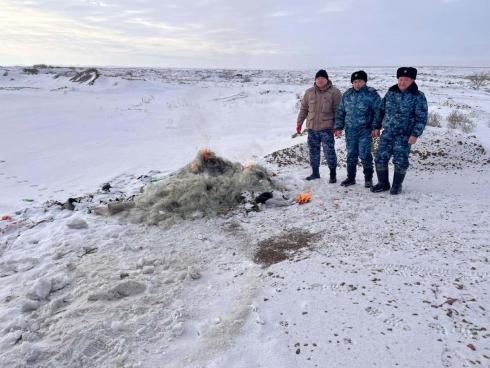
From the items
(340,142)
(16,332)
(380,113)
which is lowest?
(16,332)

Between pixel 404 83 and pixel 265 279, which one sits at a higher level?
pixel 404 83

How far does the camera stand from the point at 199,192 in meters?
6.11

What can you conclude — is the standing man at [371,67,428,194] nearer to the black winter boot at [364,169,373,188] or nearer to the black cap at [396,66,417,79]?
the black cap at [396,66,417,79]

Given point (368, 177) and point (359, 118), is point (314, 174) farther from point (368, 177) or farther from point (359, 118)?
point (359, 118)


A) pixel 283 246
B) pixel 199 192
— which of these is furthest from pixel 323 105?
pixel 283 246

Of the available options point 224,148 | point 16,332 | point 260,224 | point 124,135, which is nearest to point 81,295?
point 16,332

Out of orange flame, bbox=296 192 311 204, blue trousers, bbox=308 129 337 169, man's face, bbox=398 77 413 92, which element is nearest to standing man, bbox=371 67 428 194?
man's face, bbox=398 77 413 92

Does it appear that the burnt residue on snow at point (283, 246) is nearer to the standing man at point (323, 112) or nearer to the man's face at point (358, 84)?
the standing man at point (323, 112)

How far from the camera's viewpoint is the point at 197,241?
5027 mm

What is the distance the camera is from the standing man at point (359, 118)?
606cm

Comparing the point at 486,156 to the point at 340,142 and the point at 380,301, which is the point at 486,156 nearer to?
the point at 340,142

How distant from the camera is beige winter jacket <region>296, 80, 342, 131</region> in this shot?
6.63 meters

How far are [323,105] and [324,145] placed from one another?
680 millimetres

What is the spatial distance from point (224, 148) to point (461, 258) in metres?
8.17
